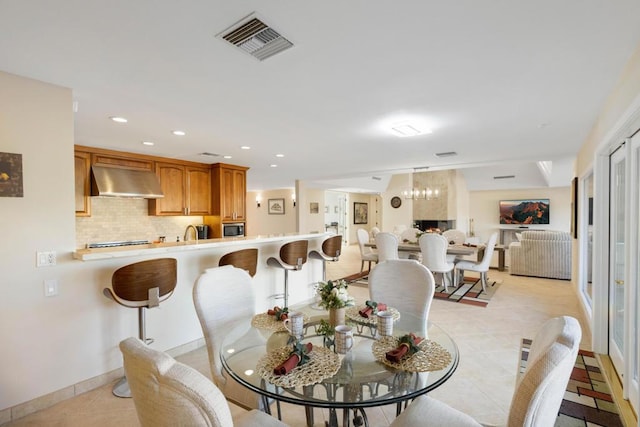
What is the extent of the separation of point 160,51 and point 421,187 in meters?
9.75

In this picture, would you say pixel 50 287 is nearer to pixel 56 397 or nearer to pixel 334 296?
pixel 56 397

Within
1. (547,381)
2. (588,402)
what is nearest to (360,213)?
(588,402)

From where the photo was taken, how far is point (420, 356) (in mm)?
1472

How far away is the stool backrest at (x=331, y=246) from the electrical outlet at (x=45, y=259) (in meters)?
2.92

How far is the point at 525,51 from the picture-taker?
1.83 m

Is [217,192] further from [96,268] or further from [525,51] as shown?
[525,51]

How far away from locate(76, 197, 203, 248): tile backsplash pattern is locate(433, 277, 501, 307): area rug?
15.2 feet

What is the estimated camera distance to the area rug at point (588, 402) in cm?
204

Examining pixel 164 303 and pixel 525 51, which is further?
pixel 164 303

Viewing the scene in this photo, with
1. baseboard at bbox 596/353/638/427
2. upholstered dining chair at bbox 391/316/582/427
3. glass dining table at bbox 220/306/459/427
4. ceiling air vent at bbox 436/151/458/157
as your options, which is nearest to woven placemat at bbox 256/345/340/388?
glass dining table at bbox 220/306/459/427

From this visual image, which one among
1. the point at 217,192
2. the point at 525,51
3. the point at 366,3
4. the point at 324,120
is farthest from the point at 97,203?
the point at 525,51

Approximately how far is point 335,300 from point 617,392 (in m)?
2.34

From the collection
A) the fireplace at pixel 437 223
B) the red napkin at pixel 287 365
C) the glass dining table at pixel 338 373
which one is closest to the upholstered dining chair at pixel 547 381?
the glass dining table at pixel 338 373

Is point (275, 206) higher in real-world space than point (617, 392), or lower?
higher
